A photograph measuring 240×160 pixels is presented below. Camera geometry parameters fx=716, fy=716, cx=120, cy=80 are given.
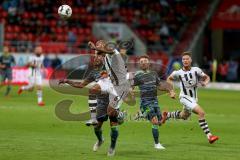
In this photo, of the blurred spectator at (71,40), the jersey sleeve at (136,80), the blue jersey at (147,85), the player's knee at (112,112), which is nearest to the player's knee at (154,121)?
the blue jersey at (147,85)

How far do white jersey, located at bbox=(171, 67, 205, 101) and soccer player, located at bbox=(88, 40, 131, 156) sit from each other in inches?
111

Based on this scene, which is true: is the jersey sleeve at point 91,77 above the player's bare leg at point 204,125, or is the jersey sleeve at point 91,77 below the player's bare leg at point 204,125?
above

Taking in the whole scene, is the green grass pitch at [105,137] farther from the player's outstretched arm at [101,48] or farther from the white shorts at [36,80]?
the player's outstretched arm at [101,48]

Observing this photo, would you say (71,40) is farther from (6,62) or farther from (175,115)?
(175,115)

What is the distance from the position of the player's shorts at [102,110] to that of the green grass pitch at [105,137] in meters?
0.80

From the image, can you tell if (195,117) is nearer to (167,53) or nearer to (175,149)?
(175,149)

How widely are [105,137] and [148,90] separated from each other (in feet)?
6.82

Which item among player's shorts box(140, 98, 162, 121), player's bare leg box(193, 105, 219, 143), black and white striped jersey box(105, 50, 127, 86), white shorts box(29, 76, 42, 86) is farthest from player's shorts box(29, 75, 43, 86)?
black and white striped jersey box(105, 50, 127, 86)

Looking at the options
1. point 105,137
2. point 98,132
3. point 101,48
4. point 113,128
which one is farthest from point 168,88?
point 101,48

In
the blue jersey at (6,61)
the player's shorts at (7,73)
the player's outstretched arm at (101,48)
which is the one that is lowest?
the player's shorts at (7,73)

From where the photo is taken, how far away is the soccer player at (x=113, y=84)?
52.1ft

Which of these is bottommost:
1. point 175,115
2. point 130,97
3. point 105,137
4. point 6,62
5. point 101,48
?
point 105,137

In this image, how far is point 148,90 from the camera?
18469 millimetres

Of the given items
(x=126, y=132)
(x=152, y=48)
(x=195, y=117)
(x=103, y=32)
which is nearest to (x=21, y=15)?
(x=103, y=32)
